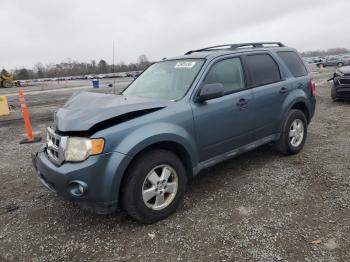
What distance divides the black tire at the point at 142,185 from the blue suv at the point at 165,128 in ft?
0.03

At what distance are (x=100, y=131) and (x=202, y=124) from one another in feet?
4.15

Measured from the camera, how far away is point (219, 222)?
3398 millimetres

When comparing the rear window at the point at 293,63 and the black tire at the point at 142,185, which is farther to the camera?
the rear window at the point at 293,63

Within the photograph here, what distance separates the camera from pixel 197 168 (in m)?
3.80

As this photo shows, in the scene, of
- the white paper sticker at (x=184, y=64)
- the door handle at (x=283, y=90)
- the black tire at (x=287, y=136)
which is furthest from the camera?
the black tire at (x=287, y=136)

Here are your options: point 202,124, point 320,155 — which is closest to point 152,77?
point 202,124

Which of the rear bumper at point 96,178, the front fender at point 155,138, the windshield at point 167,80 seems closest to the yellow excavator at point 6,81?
the windshield at point 167,80

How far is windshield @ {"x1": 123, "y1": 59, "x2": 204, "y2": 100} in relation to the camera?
395 cm

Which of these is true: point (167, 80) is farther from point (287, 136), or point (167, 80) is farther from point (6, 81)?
point (6, 81)

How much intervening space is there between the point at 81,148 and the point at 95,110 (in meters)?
0.45

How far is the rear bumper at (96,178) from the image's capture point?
2980 millimetres

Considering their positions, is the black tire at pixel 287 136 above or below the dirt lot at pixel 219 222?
above

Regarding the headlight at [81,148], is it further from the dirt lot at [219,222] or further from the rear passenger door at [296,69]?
the rear passenger door at [296,69]

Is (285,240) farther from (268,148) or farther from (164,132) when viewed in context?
(268,148)
